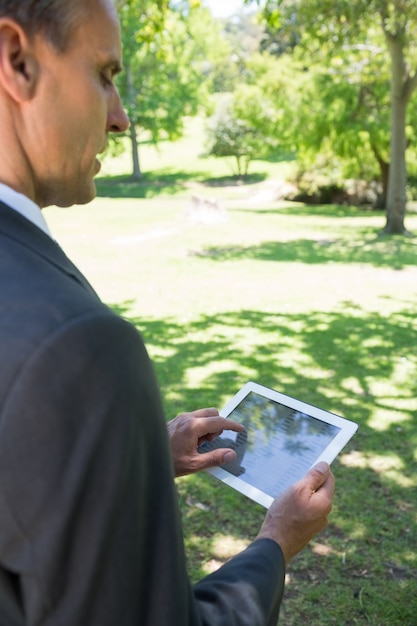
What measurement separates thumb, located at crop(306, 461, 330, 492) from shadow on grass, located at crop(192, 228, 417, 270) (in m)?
9.99

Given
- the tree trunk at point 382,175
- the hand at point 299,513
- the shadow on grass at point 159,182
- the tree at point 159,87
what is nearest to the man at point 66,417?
the hand at point 299,513

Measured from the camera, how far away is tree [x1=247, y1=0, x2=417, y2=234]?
12.0 metres

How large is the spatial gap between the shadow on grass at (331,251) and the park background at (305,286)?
0.06 meters

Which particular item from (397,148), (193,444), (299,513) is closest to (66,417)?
(299,513)

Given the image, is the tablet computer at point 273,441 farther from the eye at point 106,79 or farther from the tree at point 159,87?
the tree at point 159,87

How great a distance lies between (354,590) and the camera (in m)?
3.26

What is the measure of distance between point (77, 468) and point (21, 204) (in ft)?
1.40

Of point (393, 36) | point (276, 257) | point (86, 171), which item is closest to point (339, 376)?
point (86, 171)

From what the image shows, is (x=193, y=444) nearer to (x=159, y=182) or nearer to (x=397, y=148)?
(x=397, y=148)

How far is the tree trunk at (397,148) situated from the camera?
13953 mm

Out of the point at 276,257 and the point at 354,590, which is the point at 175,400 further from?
the point at 276,257

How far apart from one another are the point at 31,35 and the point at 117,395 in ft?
1.79

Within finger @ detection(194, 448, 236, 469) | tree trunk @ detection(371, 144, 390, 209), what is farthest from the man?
tree trunk @ detection(371, 144, 390, 209)

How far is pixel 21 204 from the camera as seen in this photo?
39.8 inches
